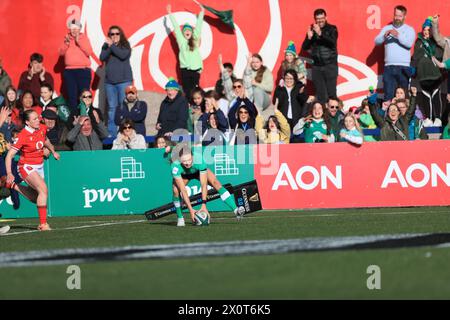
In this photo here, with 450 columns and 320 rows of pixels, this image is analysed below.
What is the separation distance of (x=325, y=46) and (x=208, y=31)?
10.4 ft

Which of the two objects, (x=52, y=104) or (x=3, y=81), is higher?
(x=3, y=81)

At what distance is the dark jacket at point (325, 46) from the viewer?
71.5 ft

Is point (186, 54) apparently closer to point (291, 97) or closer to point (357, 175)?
point (291, 97)

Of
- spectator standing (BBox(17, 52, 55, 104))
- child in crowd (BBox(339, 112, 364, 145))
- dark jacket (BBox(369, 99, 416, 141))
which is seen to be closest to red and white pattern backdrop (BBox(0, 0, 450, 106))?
spectator standing (BBox(17, 52, 55, 104))

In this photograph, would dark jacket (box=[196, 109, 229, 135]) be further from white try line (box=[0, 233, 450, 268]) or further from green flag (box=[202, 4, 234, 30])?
white try line (box=[0, 233, 450, 268])

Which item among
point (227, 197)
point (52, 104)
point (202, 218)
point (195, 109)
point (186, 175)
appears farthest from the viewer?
point (52, 104)

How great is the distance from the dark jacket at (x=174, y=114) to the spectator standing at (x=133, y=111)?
551mm

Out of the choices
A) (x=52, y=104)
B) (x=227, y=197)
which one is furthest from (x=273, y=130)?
(x=52, y=104)

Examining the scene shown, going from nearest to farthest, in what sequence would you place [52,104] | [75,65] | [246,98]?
[246,98] → [52,104] → [75,65]

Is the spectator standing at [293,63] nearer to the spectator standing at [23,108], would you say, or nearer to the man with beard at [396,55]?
the man with beard at [396,55]

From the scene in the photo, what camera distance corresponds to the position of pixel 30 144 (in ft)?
54.5

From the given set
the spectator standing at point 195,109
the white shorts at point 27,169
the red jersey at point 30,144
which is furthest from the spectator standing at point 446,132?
the white shorts at point 27,169

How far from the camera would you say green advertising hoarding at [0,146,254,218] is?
19.7 m

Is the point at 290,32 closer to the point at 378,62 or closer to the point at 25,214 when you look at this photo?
the point at 378,62
